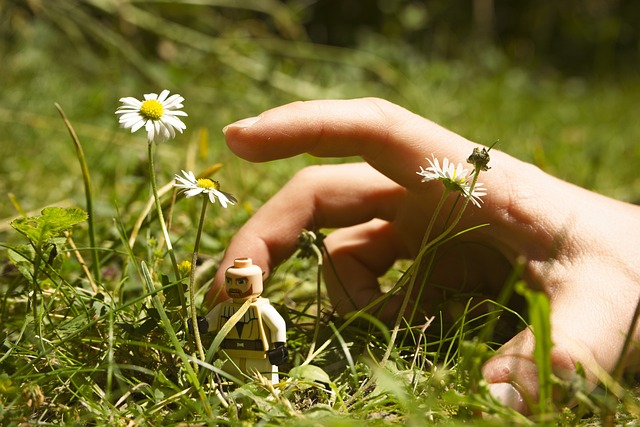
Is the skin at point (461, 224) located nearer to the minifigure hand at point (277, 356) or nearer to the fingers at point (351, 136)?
the fingers at point (351, 136)

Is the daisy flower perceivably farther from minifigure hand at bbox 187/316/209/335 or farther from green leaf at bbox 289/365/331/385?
green leaf at bbox 289/365/331/385

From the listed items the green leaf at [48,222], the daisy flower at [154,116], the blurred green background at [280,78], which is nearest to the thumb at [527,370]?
the daisy flower at [154,116]

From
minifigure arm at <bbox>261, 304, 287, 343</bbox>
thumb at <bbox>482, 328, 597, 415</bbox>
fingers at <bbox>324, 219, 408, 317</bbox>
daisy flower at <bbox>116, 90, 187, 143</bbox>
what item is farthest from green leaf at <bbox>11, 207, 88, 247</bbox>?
thumb at <bbox>482, 328, 597, 415</bbox>

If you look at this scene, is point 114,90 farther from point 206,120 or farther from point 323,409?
point 323,409

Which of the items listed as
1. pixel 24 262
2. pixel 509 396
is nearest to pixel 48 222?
pixel 24 262

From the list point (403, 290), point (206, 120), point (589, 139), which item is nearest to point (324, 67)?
point (206, 120)
